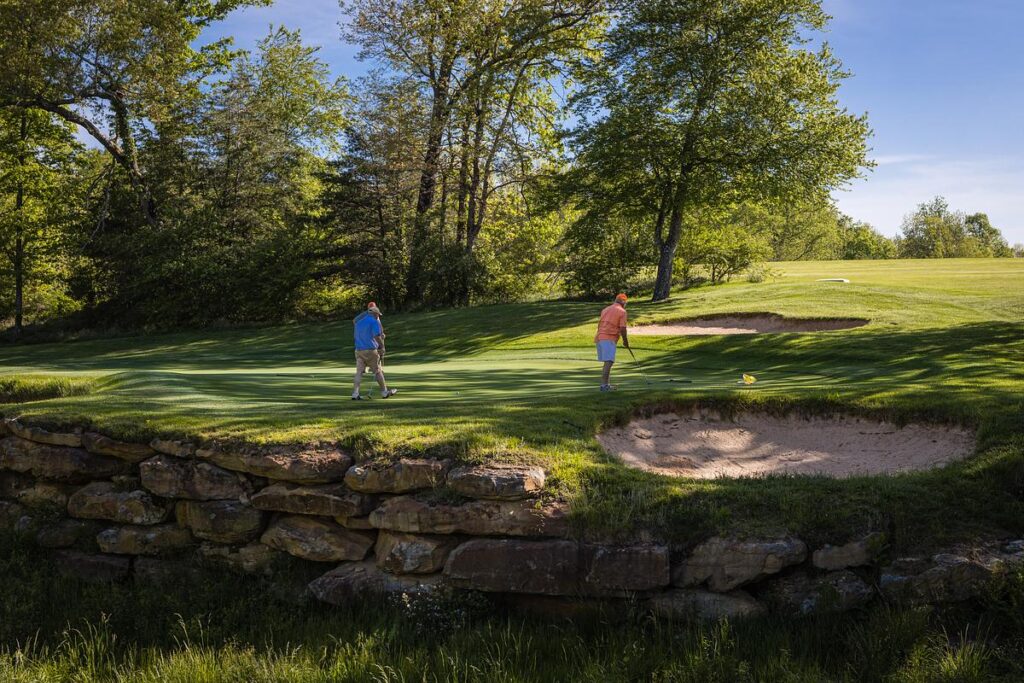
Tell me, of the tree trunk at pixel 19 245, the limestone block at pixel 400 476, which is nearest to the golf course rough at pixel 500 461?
the limestone block at pixel 400 476

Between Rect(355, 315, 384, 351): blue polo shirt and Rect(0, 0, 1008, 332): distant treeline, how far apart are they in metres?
21.6

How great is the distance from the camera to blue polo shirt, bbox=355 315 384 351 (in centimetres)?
1485

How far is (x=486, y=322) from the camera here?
32156 millimetres

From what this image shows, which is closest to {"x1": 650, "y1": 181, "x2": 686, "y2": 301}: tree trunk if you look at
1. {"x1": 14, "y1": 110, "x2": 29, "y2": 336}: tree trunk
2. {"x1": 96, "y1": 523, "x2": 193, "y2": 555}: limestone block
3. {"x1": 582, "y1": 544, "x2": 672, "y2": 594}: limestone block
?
{"x1": 96, "y1": 523, "x2": 193, "y2": 555}: limestone block

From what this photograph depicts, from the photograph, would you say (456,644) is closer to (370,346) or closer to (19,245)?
(370,346)

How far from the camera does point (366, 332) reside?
14.9 metres

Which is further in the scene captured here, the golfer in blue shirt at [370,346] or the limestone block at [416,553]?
the golfer in blue shirt at [370,346]

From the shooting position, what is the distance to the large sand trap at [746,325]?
2534 cm

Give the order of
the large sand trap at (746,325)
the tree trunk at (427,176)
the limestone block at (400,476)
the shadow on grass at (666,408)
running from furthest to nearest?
the tree trunk at (427,176) < the large sand trap at (746,325) < the limestone block at (400,476) < the shadow on grass at (666,408)

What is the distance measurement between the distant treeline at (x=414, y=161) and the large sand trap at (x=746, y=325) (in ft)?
24.9

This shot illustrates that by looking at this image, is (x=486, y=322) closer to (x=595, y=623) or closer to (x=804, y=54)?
(x=804, y=54)

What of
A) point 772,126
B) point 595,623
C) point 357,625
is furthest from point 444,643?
point 772,126

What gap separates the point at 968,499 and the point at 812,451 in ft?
10.3

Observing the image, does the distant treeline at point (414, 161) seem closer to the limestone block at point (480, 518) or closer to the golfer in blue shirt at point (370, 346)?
the golfer in blue shirt at point (370, 346)
